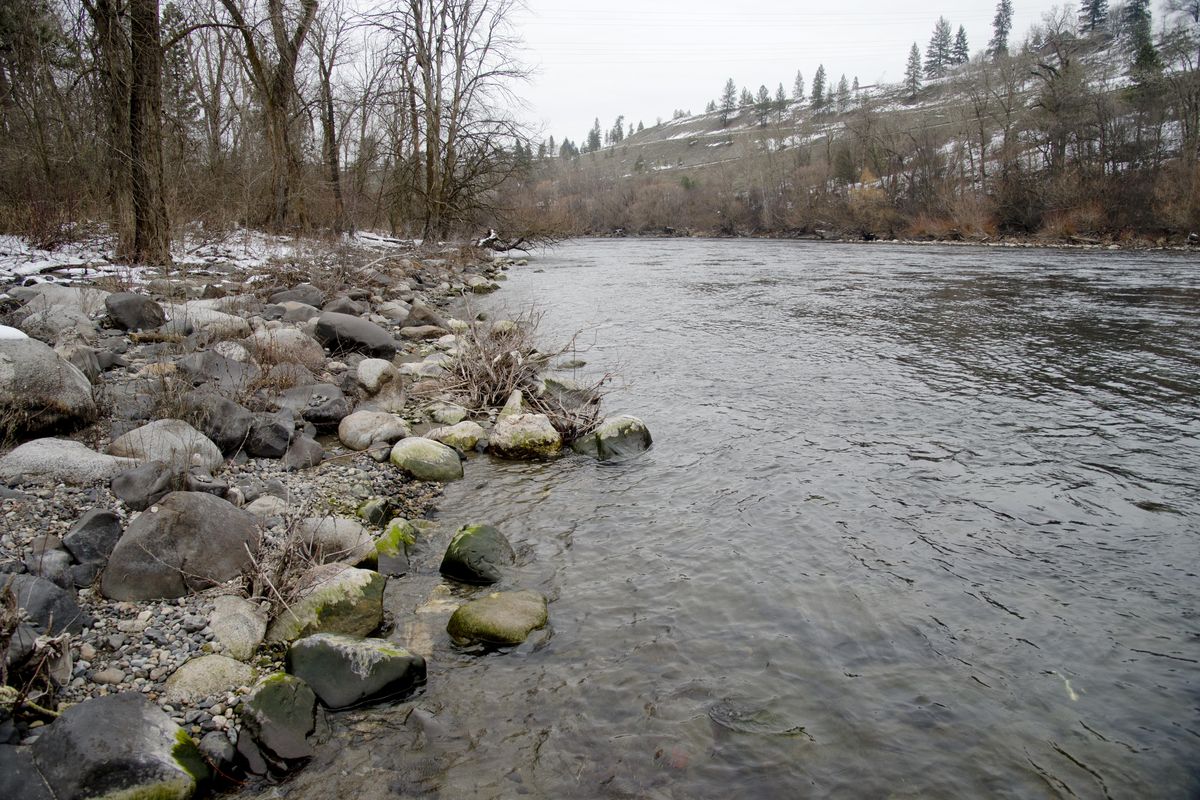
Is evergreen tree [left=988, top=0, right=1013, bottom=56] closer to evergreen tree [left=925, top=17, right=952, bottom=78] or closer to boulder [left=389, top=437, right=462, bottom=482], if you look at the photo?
evergreen tree [left=925, top=17, right=952, bottom=78]

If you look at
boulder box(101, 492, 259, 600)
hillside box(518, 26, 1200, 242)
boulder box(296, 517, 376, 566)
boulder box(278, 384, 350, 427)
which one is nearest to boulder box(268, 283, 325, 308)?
boulder box(278, 384, 350, 427)

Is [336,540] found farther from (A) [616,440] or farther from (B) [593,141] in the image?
(B) [593,141]

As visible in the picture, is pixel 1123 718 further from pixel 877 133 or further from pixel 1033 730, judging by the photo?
pixel 877 133

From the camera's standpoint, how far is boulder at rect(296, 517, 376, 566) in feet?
14.5

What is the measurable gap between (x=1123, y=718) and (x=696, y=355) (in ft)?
28.7

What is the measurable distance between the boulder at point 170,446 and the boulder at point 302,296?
6.52 meters

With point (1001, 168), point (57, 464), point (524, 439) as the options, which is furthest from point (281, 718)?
point (1001, 168)

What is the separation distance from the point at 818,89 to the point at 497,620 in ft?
469

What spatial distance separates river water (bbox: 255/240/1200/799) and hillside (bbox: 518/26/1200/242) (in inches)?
1031

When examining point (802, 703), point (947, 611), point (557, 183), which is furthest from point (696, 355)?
point (557, 183)

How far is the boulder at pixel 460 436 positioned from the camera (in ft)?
23.6

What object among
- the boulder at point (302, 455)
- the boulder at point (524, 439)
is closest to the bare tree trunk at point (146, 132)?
the boulder at point (302, 455)

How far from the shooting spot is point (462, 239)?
2712cm

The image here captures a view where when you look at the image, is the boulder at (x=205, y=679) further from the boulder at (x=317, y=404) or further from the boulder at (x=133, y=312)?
the boulder at (x=133, y=312)
